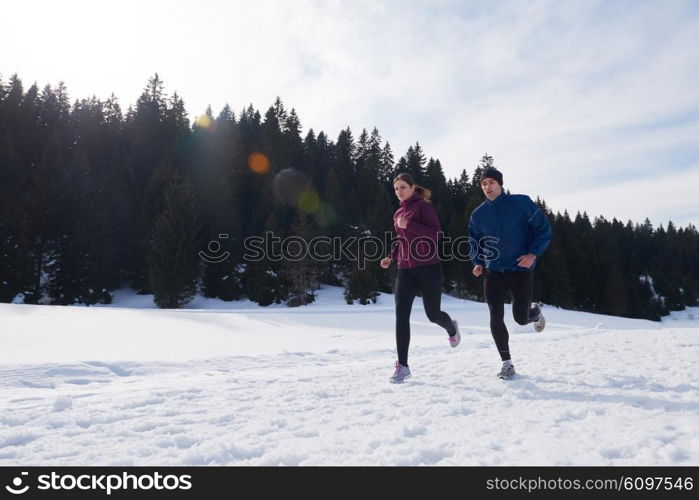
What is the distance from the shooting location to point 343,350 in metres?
7.56

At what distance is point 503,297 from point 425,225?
1151 millimetres

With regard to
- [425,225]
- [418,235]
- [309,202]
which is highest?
[309,202]

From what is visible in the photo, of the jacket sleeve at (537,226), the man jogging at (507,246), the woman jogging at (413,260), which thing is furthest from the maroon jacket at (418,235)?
the jacket sleeve at (537,226)

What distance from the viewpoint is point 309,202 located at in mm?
45469

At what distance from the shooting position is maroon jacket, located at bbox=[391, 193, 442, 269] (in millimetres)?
4281

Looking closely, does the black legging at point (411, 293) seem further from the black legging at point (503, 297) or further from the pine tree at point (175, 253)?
the pine tree at point (175, 253)

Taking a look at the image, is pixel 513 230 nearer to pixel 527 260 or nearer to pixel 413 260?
pixel 527 260

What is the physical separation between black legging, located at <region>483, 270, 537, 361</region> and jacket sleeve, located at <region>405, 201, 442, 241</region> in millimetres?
786

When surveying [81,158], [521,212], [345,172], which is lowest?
[521,212]

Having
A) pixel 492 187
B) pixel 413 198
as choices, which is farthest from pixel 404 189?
pixel 492 187

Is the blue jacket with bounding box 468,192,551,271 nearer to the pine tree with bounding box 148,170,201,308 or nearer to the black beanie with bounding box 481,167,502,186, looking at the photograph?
the black beanie with bounding box 481,167,502,186
